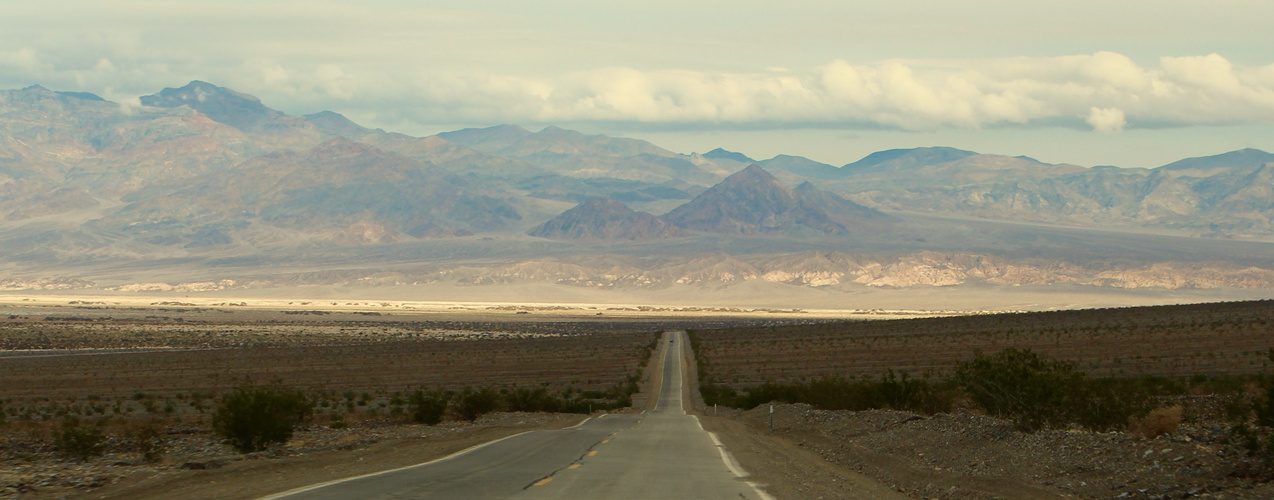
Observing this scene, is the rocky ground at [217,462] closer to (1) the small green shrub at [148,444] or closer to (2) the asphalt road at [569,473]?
(1) the small green shrub at [148,444]

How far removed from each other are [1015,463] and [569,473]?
769cm

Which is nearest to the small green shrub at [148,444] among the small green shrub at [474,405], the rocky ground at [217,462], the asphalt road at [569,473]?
the rocky ground at [217,462]

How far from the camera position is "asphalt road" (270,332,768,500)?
45.3ft

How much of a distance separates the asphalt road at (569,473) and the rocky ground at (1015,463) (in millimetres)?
948

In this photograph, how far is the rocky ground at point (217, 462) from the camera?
15.5 meters

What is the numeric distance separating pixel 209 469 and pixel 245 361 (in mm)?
57839

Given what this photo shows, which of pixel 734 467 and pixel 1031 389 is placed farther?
pixel 1031 389

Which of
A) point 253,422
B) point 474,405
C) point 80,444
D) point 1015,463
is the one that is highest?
point 253,422

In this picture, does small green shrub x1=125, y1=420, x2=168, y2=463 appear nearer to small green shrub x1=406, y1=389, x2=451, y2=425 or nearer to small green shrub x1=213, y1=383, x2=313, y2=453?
small green shrub x1=213, y1=383, x2=313, y2=453

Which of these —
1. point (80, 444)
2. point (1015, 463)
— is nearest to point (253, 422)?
point (80, 444)

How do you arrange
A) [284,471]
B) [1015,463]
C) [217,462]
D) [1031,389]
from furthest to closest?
1. [1031,389]
2. [217,462]
3. [1015,463]
4. [284,471]

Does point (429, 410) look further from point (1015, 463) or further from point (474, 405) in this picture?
point (1015, 463)

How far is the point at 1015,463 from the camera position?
17.9m

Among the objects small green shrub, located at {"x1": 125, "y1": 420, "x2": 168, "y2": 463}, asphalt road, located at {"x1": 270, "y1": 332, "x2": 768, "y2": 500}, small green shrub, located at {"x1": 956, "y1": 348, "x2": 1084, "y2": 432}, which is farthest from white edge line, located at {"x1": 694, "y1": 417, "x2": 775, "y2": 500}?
small green shrub, located at {"x1": 125, "y1": 420, "x2": 168, "y2": 463}
